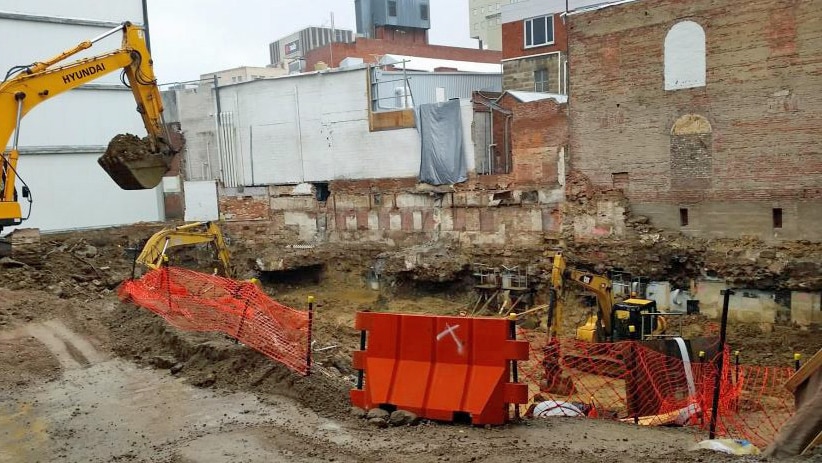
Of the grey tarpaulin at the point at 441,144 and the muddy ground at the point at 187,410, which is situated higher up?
the grey tarpaulin at the point at 441,144

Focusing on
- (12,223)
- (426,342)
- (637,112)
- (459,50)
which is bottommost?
(426,342)

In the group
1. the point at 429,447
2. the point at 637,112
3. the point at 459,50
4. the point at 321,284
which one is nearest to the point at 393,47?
the point at 459,50

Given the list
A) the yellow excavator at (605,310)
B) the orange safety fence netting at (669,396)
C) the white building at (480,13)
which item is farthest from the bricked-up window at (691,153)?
the white building at (480,13)

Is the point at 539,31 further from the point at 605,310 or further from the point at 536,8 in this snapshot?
the point at 605,310

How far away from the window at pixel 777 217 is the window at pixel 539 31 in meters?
19.6

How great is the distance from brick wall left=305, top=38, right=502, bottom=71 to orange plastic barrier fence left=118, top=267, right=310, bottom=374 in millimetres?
33794

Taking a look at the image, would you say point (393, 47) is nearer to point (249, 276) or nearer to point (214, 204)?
point (214, 204)

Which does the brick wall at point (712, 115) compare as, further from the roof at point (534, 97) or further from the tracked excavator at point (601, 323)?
the tracked excavator at point (601, 323)

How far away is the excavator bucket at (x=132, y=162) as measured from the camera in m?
13.0

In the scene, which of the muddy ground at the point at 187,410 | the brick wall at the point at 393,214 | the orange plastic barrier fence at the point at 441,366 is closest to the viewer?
the muddy ground at the point at 187,410

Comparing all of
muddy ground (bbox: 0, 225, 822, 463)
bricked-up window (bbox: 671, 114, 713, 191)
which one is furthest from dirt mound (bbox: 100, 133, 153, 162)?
bricked-up window (bbox: 671, 114, 713, 191)

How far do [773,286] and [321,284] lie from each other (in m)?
14.7

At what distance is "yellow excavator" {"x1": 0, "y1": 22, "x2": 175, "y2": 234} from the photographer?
12.4m

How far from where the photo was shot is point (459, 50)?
167 feet
